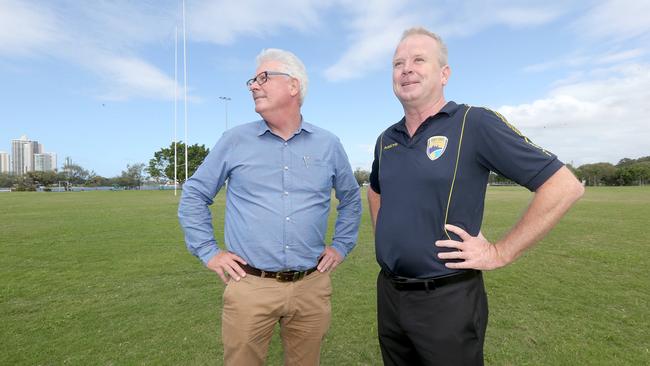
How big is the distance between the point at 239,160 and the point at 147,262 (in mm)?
8316

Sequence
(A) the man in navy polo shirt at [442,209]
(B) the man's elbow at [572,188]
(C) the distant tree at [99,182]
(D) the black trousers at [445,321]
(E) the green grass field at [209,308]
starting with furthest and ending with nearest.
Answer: (C) the distant tree at [99,182] < (E) the green grass field at [209,308] < (D) the black trousers at [445,321] < (A) the man in navy polo shirt at [442,209] < (B) the man's elbow at [572,188]

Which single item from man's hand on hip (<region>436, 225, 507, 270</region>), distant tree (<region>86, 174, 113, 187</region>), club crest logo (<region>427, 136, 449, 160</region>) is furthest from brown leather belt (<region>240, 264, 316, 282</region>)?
distant tree (<region>86, 174, 113, 187</region>)

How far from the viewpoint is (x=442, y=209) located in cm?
236

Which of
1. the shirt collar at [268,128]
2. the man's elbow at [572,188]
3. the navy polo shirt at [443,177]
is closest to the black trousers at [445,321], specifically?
the navy polo shirt at [443,177]

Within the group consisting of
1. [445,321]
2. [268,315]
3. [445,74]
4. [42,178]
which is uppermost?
[42,178]

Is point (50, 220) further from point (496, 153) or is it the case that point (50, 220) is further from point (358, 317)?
point (496, 153)

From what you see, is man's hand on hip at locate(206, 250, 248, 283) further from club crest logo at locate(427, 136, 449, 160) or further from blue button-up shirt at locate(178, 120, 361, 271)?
club crest logo at locate(427, 136, 449, 160)

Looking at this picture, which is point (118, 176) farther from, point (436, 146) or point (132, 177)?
point (436, 146)

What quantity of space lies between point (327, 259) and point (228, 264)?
2.54 feet

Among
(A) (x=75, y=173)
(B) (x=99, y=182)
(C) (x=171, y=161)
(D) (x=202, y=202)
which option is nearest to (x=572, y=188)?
(D) (x=202, y=202)

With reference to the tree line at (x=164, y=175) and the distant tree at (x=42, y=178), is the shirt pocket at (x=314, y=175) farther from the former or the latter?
the distant tree at (x=42, y=178)

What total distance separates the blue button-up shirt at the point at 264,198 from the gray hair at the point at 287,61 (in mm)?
404

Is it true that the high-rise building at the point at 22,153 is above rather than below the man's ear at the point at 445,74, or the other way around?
above

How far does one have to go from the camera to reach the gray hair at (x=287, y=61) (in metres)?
2.98
